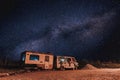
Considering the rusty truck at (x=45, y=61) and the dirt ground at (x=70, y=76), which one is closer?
the dirt ground at (x=70, y=76)

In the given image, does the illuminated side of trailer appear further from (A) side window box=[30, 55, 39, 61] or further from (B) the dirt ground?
(B) the dirt ground

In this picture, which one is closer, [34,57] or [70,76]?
[70,76]

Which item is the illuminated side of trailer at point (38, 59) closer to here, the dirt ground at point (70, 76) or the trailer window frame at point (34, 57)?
the trailer window frame at point (34, 57)

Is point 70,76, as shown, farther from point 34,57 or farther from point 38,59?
point 38,59

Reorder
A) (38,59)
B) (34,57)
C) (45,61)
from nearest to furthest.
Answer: (34,57) → (38,59) → (45,61)

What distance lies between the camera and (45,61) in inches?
1217

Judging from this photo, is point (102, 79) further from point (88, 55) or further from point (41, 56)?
point (88, 55)

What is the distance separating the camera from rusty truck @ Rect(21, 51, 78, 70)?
95.4 ft

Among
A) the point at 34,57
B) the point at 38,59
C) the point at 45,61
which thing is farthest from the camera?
the point at 45,61

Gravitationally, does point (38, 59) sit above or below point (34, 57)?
below

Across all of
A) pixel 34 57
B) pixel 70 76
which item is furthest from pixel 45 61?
pixel 70 76

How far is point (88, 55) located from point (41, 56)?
41.4 metres

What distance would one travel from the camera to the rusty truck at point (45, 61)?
29072 mm

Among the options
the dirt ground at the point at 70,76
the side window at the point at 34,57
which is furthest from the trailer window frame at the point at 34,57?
the dirt ground at the point at 70,76
